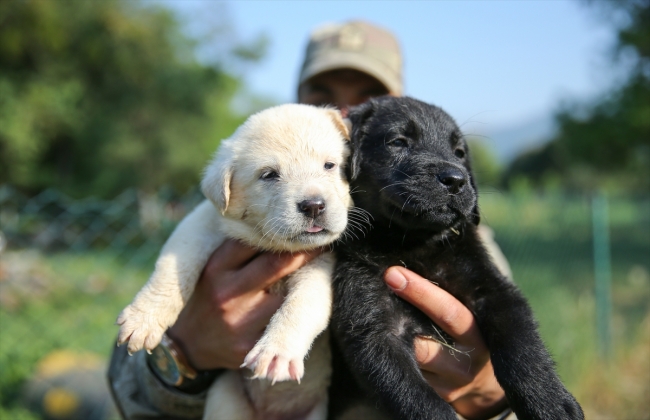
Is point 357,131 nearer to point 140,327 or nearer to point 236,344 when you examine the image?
point 236,344

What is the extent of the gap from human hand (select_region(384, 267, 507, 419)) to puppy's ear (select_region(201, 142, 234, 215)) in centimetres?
80

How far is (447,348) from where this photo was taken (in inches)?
93.1

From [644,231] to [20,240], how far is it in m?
12.2

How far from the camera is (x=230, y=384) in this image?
8.36 ft

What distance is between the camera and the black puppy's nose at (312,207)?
2150mm

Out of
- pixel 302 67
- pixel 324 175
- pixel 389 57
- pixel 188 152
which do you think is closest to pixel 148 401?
pixel 324 175

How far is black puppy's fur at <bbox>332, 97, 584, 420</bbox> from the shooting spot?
6.66ft

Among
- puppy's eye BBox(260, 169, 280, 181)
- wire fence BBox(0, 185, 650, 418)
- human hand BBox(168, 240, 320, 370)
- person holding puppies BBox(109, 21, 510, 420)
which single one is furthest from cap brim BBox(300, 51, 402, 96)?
wire fence BBox(0, 185, 650, 418)

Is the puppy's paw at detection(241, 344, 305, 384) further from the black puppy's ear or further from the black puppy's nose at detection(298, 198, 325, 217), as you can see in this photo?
the black puppy's ear

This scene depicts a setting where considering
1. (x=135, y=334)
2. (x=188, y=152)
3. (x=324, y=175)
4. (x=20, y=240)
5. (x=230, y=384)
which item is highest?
(x=324, y=175)

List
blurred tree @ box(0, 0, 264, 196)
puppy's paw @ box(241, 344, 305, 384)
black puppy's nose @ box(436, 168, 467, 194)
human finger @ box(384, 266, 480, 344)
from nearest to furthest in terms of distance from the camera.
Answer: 1. puppy's paw @ box(241, 344, 305, 384)
2. black puppy's nose @ box(436, 168, 467, 194)
3. human finger @ box(384, 266, 480, 344)
4. blurred tree @ box(0, 0, 264, 196)

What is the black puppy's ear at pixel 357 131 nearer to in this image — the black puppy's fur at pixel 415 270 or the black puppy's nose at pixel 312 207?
the black puppy's fur at pixel 415 270

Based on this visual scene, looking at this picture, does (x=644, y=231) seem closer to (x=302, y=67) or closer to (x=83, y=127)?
(x=302, y=67)

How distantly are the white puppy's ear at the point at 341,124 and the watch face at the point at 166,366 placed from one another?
1350mm
